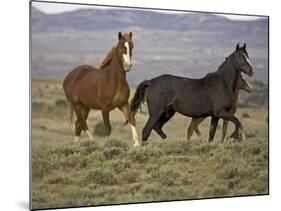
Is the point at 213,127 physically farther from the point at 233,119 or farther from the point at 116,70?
the point at 116,70

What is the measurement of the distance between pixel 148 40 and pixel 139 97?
34 cm

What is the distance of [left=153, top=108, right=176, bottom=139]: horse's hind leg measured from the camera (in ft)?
10.9

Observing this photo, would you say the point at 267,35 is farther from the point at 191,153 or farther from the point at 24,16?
the point at 24,16

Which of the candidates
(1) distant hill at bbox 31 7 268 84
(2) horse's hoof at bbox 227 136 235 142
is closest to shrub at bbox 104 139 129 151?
(1) distant hill at bbox 31 7 268 84

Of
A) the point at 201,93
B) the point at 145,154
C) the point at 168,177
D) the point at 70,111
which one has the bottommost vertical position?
the point at 168,177

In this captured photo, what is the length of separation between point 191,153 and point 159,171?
0.75 feet

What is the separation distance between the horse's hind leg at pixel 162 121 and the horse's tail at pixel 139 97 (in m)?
0.15

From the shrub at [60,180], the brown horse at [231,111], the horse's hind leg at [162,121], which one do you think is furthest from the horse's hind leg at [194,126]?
the shrub at [60,180]

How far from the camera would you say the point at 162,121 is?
10.9 ft

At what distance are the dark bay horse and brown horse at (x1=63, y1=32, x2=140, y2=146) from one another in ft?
0.52

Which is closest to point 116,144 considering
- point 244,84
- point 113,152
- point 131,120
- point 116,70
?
point 113,152

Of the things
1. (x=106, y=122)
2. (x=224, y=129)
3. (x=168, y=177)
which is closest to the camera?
(x=106, y=122)

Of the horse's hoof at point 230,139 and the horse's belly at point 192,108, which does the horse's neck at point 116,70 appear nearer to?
the horse's belly at point 192,108

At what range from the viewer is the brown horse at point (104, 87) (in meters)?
3.17
